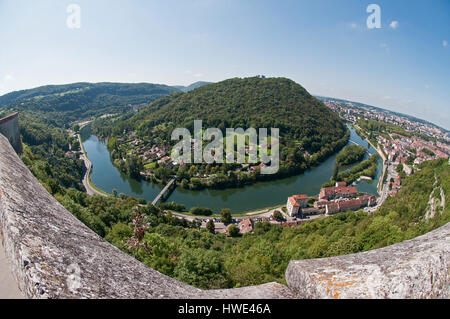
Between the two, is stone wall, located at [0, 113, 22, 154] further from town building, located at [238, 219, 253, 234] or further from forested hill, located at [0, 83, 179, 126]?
forested hill, located at [0, 83, 179, 126]

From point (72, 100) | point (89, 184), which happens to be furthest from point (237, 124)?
point (72, 100)

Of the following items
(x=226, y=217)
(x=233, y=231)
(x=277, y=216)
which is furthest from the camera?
(x=277, y=216)

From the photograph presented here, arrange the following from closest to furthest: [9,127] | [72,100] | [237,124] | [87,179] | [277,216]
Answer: [9,127] → [277,216] → [87,179] → [237,124] → [72,100]

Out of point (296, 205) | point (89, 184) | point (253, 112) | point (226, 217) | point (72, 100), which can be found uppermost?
point (72, 100)

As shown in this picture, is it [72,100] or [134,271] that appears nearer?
[134,271]

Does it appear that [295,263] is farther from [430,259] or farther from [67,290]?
[67,290]

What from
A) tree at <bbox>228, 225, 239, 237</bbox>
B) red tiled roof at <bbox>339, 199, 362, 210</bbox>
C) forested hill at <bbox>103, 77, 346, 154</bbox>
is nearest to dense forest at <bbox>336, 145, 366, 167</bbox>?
forested hill at <bbox>103, 77, 346, 154</bbox>

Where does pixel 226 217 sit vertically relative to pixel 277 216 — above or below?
above

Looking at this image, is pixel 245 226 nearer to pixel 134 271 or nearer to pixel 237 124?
pixel 134 271
